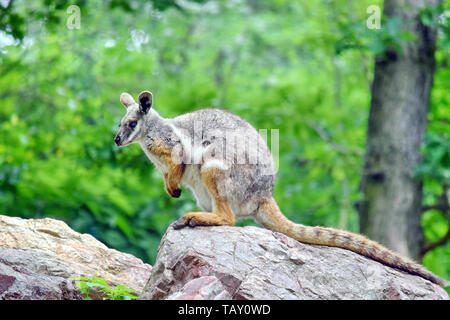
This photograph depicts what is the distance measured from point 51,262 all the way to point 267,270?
2.10 meters

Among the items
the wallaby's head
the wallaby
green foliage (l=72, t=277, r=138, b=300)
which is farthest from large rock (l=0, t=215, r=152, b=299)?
the wallaby's head

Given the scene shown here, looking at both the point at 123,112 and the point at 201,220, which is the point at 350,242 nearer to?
the point at 201,220

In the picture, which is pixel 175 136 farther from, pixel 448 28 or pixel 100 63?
pixel 100 63

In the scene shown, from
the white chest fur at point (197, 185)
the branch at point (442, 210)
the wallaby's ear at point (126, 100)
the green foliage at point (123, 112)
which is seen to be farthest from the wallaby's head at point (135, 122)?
the branch at point (442, 210)

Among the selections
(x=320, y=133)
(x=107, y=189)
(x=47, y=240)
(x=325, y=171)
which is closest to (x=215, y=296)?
(x=47, y=240)

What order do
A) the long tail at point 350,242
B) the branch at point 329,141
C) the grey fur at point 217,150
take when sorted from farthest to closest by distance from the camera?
the branch at point 329,141 → the grey fur at point 217,150 → the long tail at point 350,242

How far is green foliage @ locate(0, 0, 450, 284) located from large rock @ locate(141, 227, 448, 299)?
157 inches

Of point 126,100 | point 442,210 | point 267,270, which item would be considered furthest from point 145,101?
point 442,210

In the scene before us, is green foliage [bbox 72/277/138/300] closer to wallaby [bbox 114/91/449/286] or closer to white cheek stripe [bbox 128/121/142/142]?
wallaby [bbox 114/91/449/286]

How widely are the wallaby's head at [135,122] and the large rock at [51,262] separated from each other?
49.4 inches

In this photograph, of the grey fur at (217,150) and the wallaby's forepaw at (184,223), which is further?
the grey fur at (217,150)

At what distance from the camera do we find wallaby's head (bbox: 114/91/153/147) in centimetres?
596

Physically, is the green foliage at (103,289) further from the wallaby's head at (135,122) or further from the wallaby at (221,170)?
the wallaby's head at (135,122)

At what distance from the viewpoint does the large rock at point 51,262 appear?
506cm
